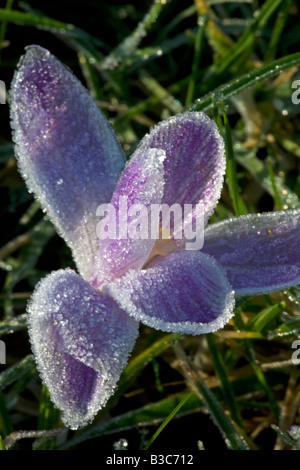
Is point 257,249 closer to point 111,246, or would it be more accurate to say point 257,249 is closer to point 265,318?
point 265,318

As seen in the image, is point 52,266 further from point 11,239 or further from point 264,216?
point 264,216

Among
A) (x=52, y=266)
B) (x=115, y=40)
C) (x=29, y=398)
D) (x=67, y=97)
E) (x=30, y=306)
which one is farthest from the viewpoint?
(x=115, y=40)

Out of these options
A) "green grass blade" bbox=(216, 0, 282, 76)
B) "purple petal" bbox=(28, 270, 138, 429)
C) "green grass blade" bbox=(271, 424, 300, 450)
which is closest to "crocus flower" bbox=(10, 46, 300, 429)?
"purple petal" bbox=(28, 270, 138, 429)

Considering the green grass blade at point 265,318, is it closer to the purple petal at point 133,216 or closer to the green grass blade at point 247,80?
the purple petal at point 133,216

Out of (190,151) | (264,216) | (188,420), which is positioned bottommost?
(188,420)

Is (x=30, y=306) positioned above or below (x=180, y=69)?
below

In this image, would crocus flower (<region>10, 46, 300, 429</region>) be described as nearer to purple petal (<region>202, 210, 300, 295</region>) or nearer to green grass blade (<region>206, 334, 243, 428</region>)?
purple petal (<region>202, 210, 300, 295</region>)

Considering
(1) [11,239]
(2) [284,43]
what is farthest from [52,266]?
(2) [284,43]
